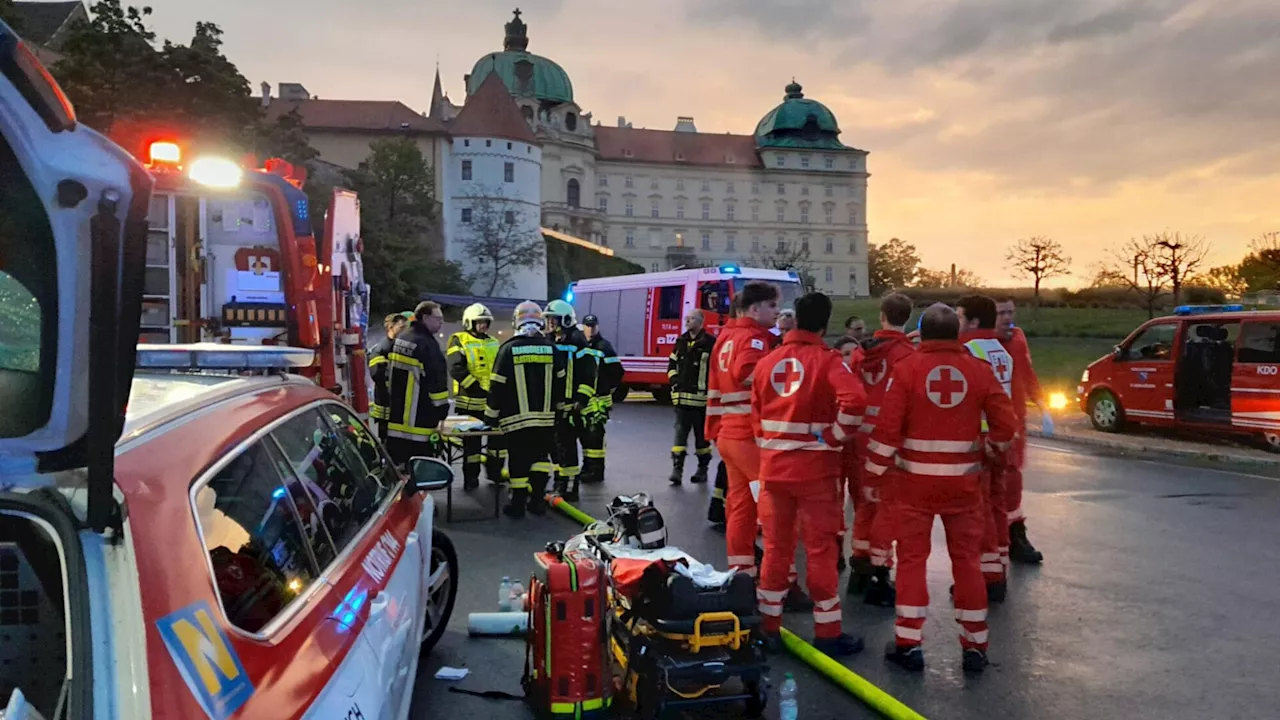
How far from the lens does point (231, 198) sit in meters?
9.34

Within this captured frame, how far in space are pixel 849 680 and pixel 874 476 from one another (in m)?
1.46

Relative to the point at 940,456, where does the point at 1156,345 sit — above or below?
above

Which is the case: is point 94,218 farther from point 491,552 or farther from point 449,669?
point 491,552

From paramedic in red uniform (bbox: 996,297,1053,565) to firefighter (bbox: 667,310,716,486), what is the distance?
123 inches

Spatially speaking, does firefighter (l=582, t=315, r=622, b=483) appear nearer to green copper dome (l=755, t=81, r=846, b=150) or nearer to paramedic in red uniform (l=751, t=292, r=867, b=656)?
paramedic in red uniform (l=751, t=292, r=867, b=656)

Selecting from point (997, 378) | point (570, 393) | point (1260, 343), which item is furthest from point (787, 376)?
point (1260, 343)

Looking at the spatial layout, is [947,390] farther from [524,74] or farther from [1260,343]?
[524,74]

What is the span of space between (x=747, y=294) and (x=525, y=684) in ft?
9.37

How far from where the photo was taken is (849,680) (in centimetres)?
460

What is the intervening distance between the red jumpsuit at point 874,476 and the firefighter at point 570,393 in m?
3.20

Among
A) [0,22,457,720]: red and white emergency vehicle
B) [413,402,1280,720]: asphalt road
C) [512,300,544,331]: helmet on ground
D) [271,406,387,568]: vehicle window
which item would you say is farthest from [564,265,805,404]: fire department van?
[0,22,457,720]: red and white emergency vehicle

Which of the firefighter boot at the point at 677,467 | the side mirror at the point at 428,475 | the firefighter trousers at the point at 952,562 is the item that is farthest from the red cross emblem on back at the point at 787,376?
the firefighter boot at the point at 677,467

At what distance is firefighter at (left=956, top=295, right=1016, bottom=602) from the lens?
6.01 meters

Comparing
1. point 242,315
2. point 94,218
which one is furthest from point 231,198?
point 94,218
